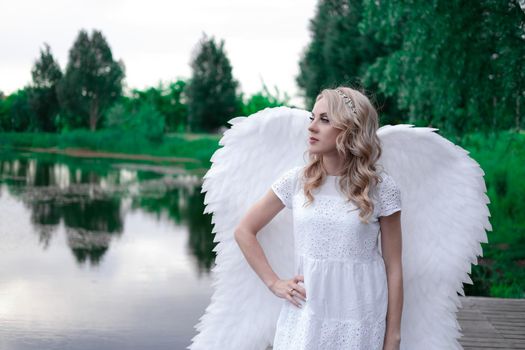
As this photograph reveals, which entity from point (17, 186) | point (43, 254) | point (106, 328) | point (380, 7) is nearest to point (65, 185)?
point (17, 186)

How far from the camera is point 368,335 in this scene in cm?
226

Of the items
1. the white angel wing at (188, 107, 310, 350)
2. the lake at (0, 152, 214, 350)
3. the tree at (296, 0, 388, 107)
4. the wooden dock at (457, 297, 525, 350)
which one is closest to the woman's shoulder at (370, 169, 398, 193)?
the white angel wing at (188, 107, 310, 350)

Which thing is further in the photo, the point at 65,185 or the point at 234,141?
the point at 65,185

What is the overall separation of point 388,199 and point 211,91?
3584cm

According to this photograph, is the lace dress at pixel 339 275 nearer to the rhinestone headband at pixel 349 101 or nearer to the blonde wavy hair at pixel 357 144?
the blonde wavy hair at pixel 357 144

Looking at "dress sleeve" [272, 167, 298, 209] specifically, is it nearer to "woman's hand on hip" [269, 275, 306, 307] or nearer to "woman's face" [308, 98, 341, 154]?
"woman's face" [308, 98, 341, 154]

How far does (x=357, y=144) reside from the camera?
86.0 inches

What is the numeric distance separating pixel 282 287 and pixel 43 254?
8395mm

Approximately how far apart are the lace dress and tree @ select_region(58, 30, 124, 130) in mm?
41819

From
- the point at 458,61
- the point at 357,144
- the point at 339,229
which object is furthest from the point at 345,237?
the point at 458,61

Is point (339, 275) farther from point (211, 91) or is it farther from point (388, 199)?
point (211, 91)

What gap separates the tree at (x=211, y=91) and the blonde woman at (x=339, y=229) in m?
33.8

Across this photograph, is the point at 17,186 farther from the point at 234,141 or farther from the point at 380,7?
the point at 234,141

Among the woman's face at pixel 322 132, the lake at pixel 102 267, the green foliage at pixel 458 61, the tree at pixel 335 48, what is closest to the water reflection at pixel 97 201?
the lake at pixel 102 267
